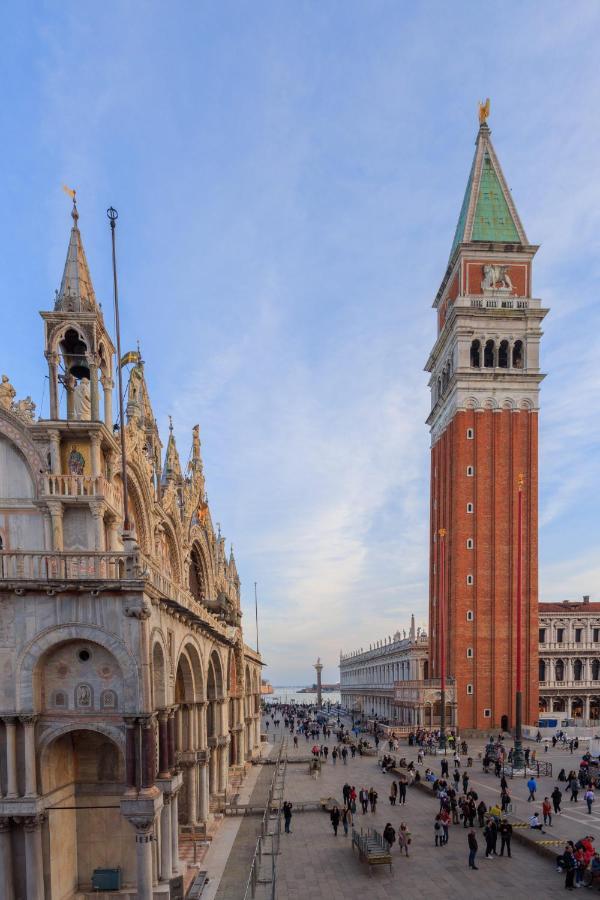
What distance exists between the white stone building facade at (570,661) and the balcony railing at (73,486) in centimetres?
6928

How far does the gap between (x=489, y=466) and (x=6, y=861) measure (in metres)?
60.4

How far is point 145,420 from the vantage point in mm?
26766

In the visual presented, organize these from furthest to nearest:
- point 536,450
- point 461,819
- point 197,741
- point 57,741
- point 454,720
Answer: point 536,450
point 454,720
point 461,819
point 197,741
point 57,741

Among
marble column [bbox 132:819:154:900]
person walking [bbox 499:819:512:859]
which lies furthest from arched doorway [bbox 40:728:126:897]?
person walking [bbox 499:819:512:859]

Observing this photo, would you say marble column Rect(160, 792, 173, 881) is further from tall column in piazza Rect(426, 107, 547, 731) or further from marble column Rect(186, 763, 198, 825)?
tall column in piazza Rect(426, 107, 547, 731)

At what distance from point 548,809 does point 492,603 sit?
41298 mm

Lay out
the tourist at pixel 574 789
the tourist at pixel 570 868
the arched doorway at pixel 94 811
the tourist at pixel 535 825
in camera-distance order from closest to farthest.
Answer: the arched doorway at pixel 94 811 < the tourist at pixel 570 868 < the tourist at pixel 535 825 < the tourist at pixel 574 789

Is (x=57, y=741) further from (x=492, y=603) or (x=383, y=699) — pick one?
(x=383, y=699)

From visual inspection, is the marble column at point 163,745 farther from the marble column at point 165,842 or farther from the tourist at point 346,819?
the tourist at point 346,819

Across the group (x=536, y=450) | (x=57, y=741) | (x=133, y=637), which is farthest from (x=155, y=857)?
(x=536, y=450)

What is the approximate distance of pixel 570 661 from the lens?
7712cm

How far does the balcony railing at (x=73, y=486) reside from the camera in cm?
2041

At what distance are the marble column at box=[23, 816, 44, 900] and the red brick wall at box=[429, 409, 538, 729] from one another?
55.3 m

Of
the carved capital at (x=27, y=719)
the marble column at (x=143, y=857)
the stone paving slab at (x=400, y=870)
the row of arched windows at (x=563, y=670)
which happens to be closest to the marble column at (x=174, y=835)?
the stone paving slab at (x=400, y=870)
